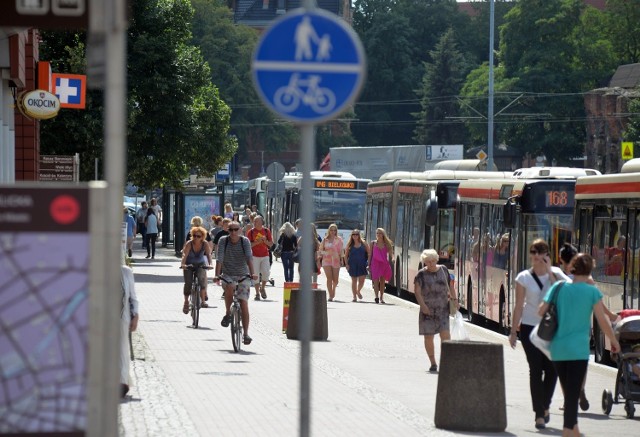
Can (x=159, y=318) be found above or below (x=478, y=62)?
below

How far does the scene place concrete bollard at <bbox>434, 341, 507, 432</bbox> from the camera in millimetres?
12953

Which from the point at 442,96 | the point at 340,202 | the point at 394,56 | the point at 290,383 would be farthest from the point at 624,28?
the point at 290,383

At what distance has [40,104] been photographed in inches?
866

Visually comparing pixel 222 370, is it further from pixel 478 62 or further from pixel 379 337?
pixel 478 62

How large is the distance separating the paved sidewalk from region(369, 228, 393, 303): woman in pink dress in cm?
466

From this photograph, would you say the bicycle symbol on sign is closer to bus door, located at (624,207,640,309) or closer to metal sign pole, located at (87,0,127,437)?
metal sign pole, located at (87,0,127,437)

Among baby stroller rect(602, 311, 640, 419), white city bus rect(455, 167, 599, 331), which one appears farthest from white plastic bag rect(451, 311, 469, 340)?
white city bus rect(455, 167, 599, 331)

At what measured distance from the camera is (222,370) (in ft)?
57.6

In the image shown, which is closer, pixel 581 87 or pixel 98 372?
pixel 98 372

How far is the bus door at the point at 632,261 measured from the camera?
60.9 ft

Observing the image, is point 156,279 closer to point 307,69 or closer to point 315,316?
point 315,316

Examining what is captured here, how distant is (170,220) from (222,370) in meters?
40.7

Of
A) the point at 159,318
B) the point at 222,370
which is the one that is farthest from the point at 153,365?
the point at 159,318

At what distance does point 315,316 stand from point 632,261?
5.33m
